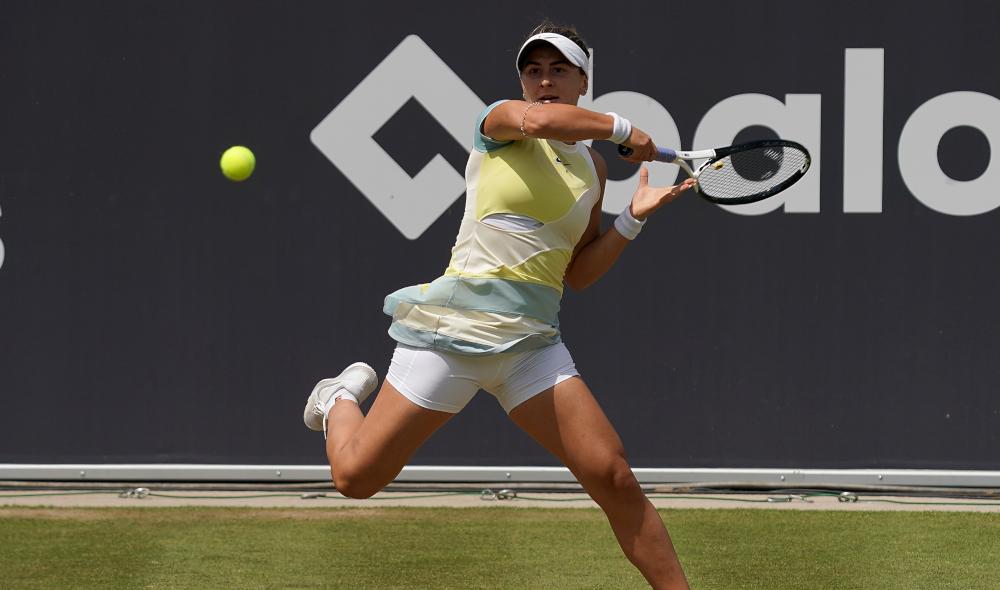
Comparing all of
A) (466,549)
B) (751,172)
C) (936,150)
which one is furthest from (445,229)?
(751,172)

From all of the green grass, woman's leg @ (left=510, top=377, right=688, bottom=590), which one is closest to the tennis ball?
the green grass

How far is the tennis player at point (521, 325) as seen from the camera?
11.9ft

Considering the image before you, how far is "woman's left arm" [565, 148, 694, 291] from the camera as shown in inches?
153

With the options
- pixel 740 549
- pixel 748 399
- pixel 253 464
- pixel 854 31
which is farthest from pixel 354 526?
pixel 854 31

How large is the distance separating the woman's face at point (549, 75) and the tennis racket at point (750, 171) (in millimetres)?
465

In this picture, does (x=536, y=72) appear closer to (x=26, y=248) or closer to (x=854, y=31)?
(x=854, y=31)

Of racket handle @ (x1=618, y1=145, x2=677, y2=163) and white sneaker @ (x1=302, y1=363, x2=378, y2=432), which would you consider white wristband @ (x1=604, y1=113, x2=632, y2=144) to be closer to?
racket handle @ (x1=618, y1=145, x2=677, y2=163)

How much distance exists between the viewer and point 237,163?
6590 millimetres

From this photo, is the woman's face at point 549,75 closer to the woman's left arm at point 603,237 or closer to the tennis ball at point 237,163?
the woman's left arm at point 603,237

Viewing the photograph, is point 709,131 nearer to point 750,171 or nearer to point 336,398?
point 750,171

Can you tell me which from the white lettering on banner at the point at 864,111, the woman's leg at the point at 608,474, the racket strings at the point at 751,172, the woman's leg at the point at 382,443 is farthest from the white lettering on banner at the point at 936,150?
the woman's leg at the point at 382,443

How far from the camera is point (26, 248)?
6801 millimetres

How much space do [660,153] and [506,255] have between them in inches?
19.6

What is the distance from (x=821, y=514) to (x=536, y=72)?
10.1 ft
